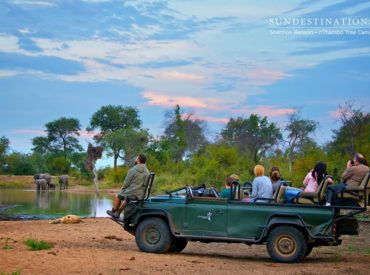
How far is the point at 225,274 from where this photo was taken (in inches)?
457

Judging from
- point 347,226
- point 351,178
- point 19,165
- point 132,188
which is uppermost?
point 19,165

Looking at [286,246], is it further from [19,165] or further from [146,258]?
[19,165]

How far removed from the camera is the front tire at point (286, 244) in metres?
13.2

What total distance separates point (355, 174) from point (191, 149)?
217ft

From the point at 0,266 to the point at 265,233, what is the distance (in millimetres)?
5011

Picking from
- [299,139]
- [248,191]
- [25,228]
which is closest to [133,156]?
[299,139]

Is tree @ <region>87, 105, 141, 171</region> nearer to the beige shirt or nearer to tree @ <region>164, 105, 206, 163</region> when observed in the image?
tree @ <region>164, 105, 206, 163</region>

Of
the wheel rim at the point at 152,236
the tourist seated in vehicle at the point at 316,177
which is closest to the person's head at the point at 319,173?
the tourist seated in vehicle at the point at 316,177

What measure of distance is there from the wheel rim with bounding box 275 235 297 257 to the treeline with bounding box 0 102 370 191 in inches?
479

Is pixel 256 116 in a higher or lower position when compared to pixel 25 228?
higher

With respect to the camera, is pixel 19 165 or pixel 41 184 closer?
pixel 41 184

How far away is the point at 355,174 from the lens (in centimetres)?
1372

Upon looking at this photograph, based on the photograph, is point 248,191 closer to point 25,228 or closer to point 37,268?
point 37,268

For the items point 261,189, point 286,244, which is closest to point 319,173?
point 261,189
